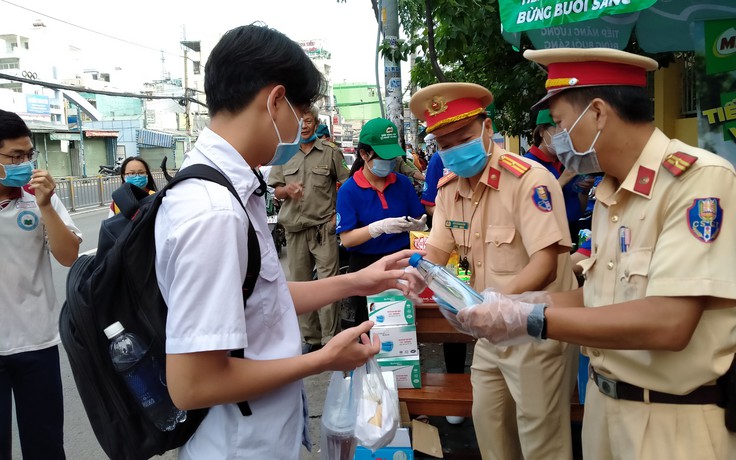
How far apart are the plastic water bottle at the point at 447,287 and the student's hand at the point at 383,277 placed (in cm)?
6

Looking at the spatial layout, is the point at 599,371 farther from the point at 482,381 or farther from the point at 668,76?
the point at 668,76

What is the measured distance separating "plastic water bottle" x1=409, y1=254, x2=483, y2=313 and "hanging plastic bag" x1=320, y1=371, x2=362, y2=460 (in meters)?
0.40

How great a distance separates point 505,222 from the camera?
8.52 ft

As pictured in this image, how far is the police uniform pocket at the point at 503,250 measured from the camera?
8.48ft

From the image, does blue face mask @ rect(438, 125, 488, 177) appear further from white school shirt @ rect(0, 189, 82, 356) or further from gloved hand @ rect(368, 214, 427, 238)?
white school shirt @ rect(0, 189, 82, 356)

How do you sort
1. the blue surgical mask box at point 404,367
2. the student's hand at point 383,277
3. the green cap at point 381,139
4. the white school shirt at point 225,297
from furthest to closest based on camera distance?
the green cap at point 381,139, the blue surgical mask box at point 404,367, the student's hand at point 383,277, the white school shirt at point 225,297

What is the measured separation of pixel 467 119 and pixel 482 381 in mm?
1294

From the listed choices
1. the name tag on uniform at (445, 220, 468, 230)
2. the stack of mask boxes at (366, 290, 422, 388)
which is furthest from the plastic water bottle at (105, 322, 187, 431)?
the stack of mask boxes at (366, 290, 422, 388)

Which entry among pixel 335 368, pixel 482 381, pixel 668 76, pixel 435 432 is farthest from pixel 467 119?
pixel 668 76

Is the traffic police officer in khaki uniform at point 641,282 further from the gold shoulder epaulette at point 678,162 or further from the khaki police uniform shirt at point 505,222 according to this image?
the khaki police uniform shirt at point 505,222

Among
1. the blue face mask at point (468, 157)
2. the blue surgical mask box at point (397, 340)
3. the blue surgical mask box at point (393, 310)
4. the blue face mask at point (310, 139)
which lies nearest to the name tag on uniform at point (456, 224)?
the blue face mask at point (468, 157)

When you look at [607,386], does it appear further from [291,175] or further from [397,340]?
[291,175]

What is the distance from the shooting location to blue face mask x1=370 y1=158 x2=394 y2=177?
4129 mm

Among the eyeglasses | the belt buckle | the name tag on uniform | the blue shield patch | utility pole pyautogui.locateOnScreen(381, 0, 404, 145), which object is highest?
utility pole pyautogui.locateOnScreen(381, 0, 404, 145)
